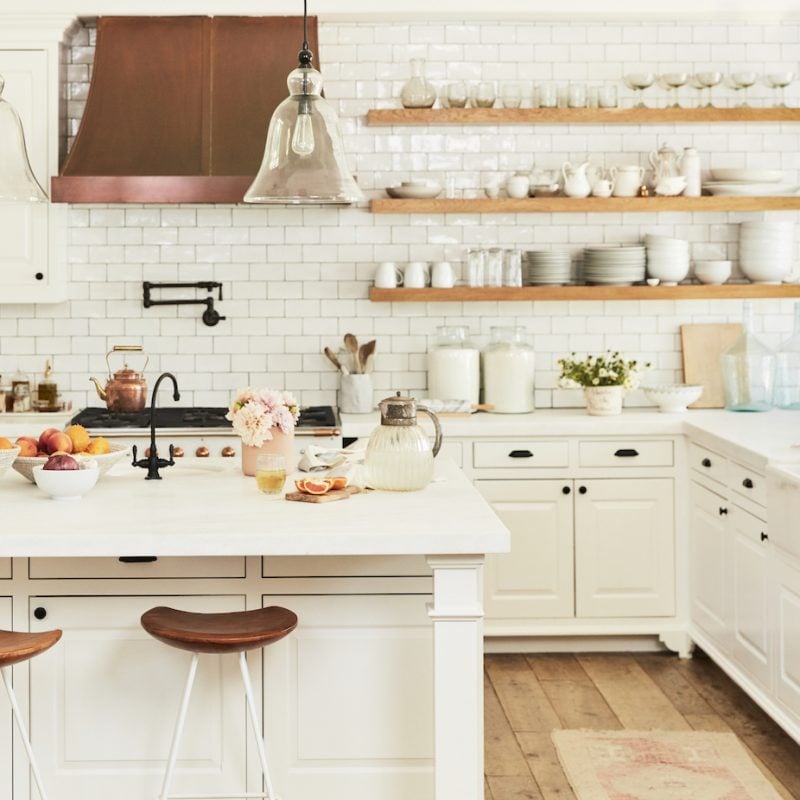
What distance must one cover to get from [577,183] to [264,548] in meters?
3.40

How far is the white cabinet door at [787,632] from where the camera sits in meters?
4.05

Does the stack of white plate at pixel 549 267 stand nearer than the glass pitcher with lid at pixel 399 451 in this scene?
No

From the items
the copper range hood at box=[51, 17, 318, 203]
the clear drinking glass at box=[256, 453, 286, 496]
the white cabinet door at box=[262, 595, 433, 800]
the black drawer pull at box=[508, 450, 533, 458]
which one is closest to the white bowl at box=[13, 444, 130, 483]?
the clear drinking glass at box=[256, 453, 286, 496]

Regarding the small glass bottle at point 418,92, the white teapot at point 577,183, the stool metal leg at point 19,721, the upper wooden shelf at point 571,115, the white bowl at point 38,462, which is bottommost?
the stool metal leg at point 19,721

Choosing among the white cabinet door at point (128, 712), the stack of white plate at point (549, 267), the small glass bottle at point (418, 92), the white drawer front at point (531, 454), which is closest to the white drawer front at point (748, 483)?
the white drawer front at point (531, 454)

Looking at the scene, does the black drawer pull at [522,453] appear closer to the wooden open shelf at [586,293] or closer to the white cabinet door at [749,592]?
the wooden open shelf at [586,293]

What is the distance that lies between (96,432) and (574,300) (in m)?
2.33

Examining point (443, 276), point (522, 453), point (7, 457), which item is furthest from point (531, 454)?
point (7, 457)

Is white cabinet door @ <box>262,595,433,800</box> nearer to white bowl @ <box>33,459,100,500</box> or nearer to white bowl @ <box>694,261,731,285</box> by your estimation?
white bowl @ <box>33,459,100,500</box>

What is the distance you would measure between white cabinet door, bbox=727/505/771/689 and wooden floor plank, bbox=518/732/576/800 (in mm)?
824

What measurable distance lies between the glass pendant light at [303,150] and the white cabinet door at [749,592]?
6.86ft

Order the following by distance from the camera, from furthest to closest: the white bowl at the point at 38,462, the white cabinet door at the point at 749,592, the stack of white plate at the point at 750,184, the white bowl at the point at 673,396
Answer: the stack of white plate at the point at 750,184
the white bowl at the point at 673,396
the white cabinet door at the point at 749,592
the white bowl at the point at 38,462

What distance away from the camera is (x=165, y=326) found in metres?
6.08

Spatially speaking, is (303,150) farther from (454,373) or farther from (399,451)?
(454,373)
